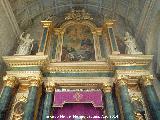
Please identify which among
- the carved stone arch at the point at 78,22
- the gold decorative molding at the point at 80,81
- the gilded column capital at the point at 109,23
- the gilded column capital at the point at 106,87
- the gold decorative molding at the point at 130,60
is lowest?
the gilded column capital at the point at 106,87

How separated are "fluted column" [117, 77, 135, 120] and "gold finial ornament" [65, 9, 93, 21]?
530 cm

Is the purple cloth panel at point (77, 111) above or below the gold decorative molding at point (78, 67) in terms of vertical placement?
below

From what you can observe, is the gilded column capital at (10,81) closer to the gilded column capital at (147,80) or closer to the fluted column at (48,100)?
the fluted column at (48,100)

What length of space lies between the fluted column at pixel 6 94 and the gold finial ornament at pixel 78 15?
557 centimetres

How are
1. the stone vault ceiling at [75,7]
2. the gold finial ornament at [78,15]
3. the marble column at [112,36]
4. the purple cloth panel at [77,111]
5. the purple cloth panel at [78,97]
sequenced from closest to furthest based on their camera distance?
the purple cloth panel at [77,111] → the purple cloth panel at [78,97] → the marble column at [112,36] → the stone vault ceiling at [75,7] → the gold finial ornament at [78,15]

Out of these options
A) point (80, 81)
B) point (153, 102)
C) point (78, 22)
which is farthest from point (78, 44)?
point (153, 102)

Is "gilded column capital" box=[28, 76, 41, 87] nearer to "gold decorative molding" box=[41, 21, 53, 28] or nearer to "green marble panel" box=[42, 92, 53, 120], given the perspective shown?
"green marble panel" box=[42, 92, 53, 120]

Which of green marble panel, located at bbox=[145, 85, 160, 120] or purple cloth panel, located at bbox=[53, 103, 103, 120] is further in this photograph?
purple cloth panel, located at bbox=[53, 103, 103, 120]

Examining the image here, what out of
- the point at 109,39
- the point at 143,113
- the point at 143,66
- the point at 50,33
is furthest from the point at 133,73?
the point at 50,33

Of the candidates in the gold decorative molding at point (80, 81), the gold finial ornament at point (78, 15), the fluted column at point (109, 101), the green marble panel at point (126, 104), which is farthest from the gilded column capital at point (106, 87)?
the gold finial ornament at point (78, 15)

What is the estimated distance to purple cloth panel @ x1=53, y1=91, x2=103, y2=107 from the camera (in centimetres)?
1053

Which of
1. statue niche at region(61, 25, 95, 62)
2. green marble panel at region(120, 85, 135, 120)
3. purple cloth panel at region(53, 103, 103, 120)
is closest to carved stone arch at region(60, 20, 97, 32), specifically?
statue niche at region(61, 25, 95, 62)

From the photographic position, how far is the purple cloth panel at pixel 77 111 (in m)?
10.3

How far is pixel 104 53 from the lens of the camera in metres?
13.2
